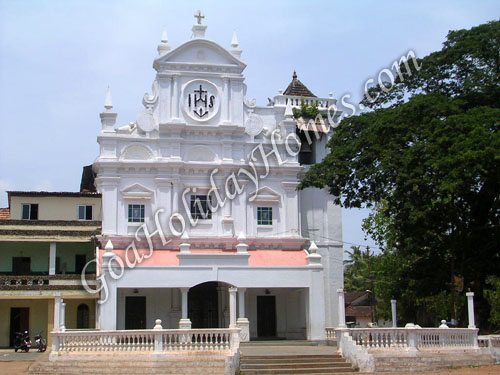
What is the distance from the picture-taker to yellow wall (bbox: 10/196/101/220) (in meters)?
34.7

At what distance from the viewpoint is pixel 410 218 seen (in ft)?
86.7

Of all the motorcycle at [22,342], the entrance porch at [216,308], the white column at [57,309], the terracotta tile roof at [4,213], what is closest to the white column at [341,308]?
the entrance porch at [216,308]

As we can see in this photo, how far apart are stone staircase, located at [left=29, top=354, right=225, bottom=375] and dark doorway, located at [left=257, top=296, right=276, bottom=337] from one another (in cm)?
1114

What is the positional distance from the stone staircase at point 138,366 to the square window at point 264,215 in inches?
505

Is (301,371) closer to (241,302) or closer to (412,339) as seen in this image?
(412,339)

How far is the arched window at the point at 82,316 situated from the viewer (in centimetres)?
3431

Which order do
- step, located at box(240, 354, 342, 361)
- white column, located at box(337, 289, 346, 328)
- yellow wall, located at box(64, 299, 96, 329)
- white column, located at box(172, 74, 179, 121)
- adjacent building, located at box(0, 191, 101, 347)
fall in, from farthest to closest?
yellow wall, located at box(64, 299, 96, 329) < white column, located at box(172, 74, 179, 121) < adjacent building, located at box(0, 191, 101, 347) < white column, located at box(337, 289, 346, 328) < step, located at box(240, 354, 342, 361)

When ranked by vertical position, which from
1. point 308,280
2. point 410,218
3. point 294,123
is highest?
point 294,123

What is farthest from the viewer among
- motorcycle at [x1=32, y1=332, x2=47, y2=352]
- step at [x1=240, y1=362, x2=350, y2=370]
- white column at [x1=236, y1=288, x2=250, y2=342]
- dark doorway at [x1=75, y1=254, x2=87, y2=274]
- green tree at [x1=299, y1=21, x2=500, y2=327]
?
dark doorway at [x1=75, y1=254, x2=87, y2=274]

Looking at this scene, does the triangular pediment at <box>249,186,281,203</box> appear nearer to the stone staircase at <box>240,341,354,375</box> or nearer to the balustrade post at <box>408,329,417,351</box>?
the stone staircase at <box>240,341,354,375</box>

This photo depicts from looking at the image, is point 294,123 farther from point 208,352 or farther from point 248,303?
point 208,352

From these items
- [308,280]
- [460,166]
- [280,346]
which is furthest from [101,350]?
[460,166]

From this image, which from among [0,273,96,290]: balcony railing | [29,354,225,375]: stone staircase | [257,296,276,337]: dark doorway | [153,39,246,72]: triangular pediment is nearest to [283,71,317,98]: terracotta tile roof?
[153,39,246,72]: triangular pediment

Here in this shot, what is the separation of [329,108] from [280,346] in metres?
14.0
